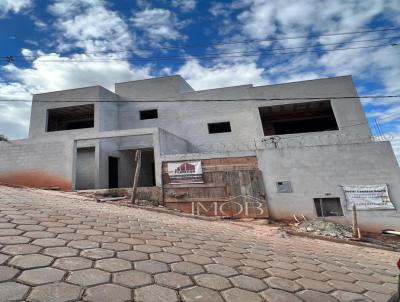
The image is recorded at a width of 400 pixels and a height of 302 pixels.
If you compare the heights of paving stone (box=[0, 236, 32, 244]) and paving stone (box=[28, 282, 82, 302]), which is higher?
paving stone (box=[0, 236, 32, 244])

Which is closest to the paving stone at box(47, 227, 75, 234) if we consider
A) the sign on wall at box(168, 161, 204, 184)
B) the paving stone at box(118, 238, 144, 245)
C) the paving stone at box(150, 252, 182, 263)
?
the paving stone at box(118, 238, 144, 245)

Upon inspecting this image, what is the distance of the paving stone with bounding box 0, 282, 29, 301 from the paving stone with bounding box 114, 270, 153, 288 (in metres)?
0.60

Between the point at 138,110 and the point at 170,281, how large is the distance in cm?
1599

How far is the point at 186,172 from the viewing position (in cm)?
1045

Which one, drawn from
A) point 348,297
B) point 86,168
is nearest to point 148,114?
point 86,168

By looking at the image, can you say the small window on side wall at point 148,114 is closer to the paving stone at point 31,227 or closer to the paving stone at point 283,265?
the paving stone at point 31,227

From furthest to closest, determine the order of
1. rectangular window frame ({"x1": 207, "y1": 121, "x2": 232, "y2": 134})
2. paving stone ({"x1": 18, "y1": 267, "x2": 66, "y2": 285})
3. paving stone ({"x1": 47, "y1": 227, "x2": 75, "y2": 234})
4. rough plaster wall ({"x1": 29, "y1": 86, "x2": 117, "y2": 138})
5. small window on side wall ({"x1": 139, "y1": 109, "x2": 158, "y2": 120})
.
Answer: small window on side wall ({"x1": 139, "y1": 109, "x2": 158, "y2": 120}) < rough plaster wall ({"x1": 29, "y1": 86, "x2": 117, "y2": 138}) < rectangular window frame ({"x1": 207, "y1": 121, "x2": 232, "y2": 134}) < paving stone ({"x1": 47, "y1": 227, "x2": 75, "y2": 234}) < paving stone ({"x1": 18, "y1": 267, "x2": 66, "y2": 285})

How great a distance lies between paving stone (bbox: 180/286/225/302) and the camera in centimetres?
175

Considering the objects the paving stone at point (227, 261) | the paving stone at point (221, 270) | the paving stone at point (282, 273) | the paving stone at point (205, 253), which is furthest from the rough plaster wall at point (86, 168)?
the paving stone at point (282, 273)

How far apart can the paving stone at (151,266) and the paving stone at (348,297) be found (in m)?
1.62

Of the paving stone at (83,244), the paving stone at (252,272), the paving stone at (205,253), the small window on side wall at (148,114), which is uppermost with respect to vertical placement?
the small window on side wall at (148,114)

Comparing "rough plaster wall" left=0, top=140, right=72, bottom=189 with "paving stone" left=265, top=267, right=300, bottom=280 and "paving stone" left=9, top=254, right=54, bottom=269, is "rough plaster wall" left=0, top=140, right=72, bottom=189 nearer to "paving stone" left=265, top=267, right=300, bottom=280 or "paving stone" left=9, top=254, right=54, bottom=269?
"paving stone" left=9, top=254, right=54, bottom=269

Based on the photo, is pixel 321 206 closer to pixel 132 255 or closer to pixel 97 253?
pixel 132 255

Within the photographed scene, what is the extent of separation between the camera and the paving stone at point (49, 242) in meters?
2.51
